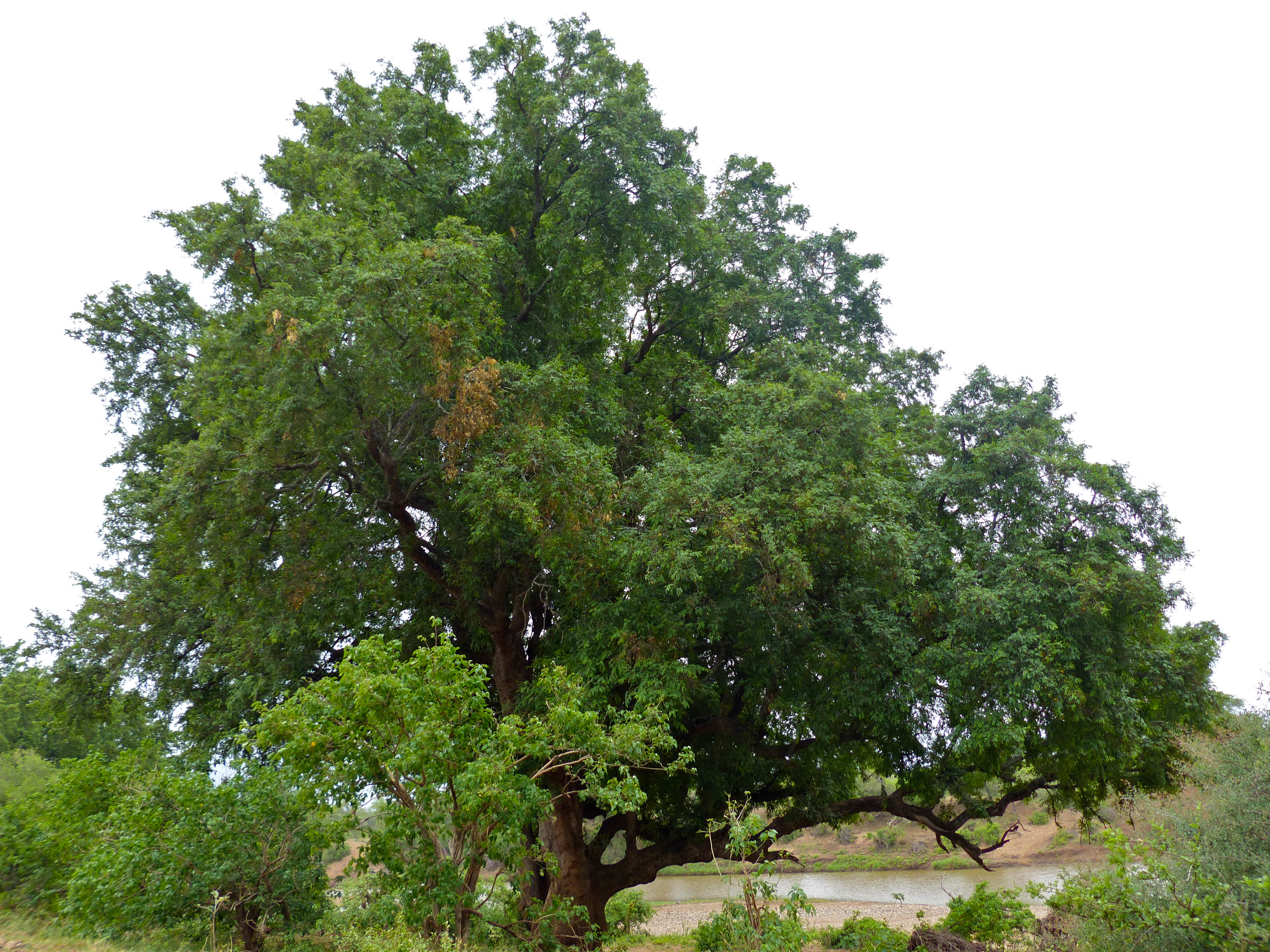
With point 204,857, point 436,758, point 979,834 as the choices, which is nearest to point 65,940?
point 204,857

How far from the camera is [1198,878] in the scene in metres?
6.67

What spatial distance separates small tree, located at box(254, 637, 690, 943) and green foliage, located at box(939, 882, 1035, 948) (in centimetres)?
860

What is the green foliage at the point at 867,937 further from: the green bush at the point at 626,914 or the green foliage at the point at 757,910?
the green foliage at the point at 757,910

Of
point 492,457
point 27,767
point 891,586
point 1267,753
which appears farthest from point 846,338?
point 27,767

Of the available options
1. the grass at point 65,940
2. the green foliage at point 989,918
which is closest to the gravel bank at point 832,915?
the green foliage at point 989,918

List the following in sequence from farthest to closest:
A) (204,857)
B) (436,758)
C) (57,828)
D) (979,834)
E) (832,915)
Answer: (979,834) → (832,915) → (57,828) → (204,857) → (436,758)

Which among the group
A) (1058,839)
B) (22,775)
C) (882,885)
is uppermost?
(22,775)

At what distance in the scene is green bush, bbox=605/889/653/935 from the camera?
45.6 feet

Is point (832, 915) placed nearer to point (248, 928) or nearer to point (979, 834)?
point (979, 834)

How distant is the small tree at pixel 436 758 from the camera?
7422 mm

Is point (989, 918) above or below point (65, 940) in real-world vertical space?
below

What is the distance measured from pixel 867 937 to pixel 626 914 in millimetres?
5908

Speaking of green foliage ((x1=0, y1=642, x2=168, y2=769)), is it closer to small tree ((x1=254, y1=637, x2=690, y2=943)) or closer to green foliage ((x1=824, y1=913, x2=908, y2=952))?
small tree ((x1=254, y1=637, x2=690, y2=943))

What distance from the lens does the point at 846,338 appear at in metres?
15.8
